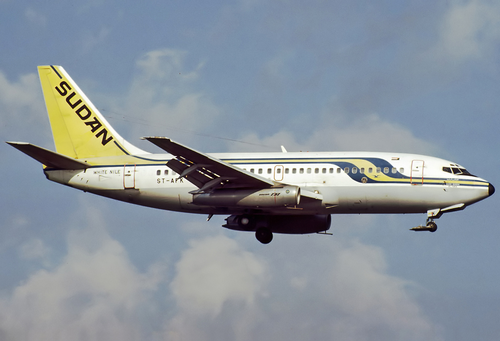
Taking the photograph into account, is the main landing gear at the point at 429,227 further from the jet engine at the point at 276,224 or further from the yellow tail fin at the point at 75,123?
the yellow tail fin at the point at 75,123

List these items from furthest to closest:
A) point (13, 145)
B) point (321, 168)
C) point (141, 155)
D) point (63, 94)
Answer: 1. point (63, 94)
2. point (141, 155)
3. point (321, 168)
4. point (13, 145)

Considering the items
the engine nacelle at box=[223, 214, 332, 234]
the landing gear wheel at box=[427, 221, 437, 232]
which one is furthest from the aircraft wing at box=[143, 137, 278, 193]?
the landing gear wheel at box=[427, 221, 437, 232]

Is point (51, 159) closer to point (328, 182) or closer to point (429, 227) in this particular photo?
point (328, 182)

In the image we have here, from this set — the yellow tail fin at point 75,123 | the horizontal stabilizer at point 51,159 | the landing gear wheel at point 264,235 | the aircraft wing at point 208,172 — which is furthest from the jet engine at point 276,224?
the horizontal stabilizer at point 51,159

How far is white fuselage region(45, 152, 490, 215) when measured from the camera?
4797cm

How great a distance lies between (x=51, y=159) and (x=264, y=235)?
49.9 feet

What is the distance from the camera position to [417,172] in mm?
48219

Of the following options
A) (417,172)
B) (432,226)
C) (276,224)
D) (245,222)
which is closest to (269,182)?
(245,222)

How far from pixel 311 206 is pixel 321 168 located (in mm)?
2471

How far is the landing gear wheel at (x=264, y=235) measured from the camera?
54.4 metres

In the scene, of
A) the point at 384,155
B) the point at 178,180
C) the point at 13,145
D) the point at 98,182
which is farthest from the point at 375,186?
the point at 13,145

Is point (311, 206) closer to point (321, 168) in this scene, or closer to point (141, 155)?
point (321, 168)

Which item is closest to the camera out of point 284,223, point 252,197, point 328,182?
point 252,197

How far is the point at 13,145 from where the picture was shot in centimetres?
4616
